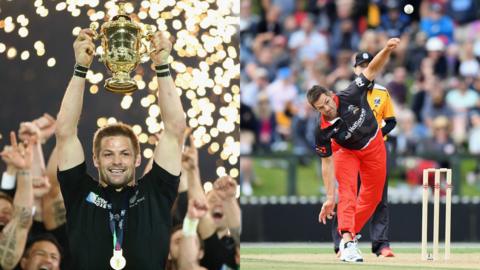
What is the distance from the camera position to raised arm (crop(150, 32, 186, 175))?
582cm

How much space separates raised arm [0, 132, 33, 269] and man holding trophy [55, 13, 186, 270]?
1.00 m

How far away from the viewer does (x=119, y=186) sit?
5988mm

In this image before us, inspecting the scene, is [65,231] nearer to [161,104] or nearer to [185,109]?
[185,109]

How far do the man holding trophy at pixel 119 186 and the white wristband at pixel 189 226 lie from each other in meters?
0.97

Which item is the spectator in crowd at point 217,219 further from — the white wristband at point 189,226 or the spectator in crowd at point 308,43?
the spectator in crowd at point 308,43

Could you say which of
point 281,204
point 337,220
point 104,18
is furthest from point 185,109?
point 281,204

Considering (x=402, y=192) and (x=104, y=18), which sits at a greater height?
(x=104, y=18)

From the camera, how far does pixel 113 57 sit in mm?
6023

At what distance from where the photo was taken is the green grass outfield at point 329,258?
8.47 metres

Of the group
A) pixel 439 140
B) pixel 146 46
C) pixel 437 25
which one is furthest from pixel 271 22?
pixel 146 46

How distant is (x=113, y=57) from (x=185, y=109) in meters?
1.05

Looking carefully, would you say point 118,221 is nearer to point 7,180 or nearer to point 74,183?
point 74,183

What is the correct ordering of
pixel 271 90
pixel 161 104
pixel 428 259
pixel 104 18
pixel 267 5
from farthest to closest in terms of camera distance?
pixel 267 5 → pixel 271 90 → pixel 428 259 → pixel 104 18 → pixel 161 104

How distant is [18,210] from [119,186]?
1.29 metres
